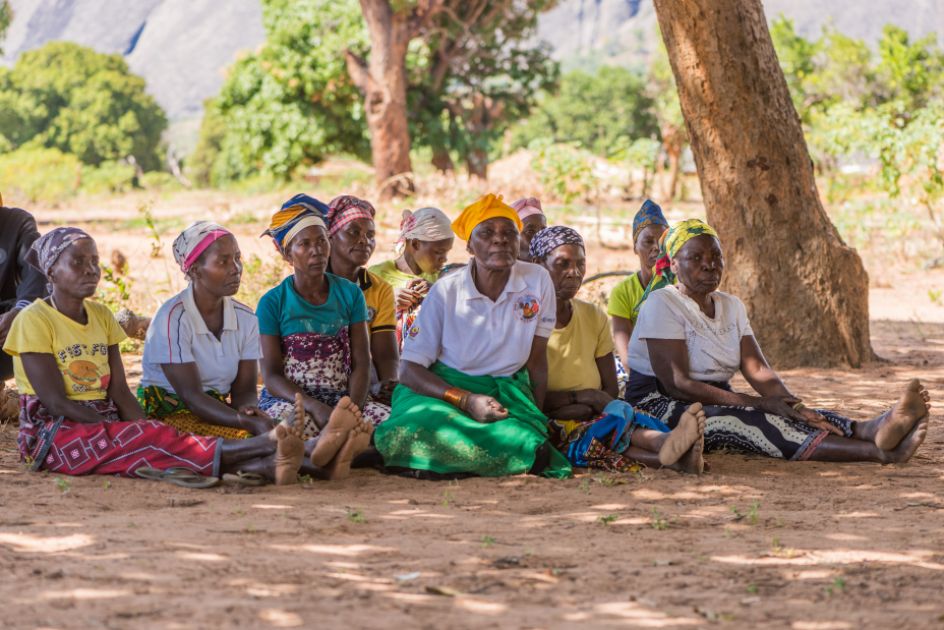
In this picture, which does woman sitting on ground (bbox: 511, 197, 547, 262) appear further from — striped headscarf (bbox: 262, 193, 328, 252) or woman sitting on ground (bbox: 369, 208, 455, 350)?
striped headscarf (bbox: 262, 193, 328, 252)

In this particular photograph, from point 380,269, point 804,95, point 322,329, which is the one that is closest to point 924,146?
point 380,269

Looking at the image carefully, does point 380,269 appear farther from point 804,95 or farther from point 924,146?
point 804,95

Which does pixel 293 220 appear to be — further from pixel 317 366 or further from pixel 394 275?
pixel 394 275

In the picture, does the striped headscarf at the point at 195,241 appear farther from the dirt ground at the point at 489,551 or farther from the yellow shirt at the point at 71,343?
the dirt ground at the point at 489,551

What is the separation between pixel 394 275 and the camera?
21.5 feet

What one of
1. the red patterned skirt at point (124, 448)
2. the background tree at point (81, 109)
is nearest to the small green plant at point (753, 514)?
the red patterned skirt at point (124, 448)

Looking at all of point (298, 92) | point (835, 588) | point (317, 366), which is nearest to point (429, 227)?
point (317, 366)

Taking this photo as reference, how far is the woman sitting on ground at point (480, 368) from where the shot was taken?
505 cm

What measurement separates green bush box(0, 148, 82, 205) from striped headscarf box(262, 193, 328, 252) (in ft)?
71.4

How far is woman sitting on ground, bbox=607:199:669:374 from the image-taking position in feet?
20.8

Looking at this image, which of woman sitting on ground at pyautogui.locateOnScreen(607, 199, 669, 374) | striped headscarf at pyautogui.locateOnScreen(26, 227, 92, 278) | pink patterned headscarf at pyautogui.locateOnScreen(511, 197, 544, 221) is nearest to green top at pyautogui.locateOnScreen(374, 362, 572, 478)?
woman sitting on ground at pyautogui.locateOnScreen(607, 199, 669, 374)

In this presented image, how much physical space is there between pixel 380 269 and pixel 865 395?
3.18m

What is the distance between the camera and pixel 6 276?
6199 millimetres

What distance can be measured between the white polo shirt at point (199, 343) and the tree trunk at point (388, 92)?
1526 centimetres
